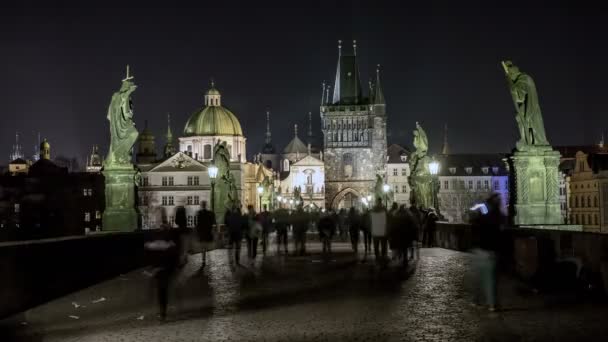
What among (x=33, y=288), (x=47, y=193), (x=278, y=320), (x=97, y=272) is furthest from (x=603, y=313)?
(x=47, y=193)

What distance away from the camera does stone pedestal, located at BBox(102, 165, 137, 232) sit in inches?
982

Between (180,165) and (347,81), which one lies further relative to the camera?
(347,81)

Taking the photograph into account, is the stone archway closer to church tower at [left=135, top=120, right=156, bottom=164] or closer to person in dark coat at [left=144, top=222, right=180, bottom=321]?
church tower at [left=135, top=120, right=156, bottom=164]

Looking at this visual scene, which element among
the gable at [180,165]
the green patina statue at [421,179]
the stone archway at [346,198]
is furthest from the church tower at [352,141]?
the green patina statue at [421,179]

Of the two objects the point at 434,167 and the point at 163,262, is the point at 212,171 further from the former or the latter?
the point at 163,262

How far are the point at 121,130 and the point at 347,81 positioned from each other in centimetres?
13006

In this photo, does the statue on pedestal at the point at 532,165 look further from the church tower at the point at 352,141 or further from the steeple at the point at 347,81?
the steeple at the point at 347,81

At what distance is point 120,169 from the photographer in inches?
979

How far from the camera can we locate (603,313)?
Answer: 12180 mm

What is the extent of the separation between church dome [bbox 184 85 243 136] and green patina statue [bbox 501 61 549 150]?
388 ft

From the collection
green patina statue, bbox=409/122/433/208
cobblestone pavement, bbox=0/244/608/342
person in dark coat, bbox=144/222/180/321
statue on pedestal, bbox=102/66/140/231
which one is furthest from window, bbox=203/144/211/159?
person in dark coat, bbox=144/222/180/321

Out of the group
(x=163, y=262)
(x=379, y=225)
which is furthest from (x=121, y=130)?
(x=163, y=262)

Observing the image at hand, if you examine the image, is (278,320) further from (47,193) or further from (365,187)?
(365,187)

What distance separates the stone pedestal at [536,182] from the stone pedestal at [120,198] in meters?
10.9
